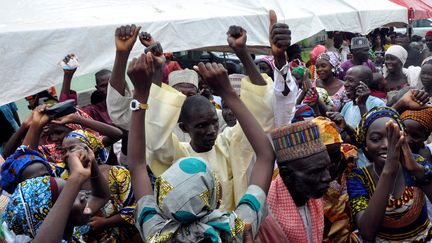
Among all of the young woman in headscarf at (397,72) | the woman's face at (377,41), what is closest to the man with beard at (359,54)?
the young woman in headscarf at (397,72)

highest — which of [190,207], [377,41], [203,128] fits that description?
[190,207]

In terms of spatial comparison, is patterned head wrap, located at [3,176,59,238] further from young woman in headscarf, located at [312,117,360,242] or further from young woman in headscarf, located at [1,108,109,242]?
young woman in headscarf, located at [312,117,360,242]

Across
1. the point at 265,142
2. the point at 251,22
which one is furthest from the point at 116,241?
the point at 251,22

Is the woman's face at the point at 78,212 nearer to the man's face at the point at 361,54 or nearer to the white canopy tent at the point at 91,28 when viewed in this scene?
the white canopy tent at the point at 91,28

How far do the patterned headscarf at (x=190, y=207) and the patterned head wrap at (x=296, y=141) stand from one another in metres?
0.61

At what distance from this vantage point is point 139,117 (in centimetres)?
278

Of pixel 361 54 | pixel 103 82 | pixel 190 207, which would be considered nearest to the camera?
pixel 190 207

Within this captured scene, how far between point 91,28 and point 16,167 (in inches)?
72.5

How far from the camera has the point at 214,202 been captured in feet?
7.64

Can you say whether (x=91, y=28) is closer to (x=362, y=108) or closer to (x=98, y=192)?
(x=98, y=192)

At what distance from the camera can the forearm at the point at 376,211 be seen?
A: 2957mm

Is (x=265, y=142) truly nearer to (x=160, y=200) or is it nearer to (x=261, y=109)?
(x=261, y=109)

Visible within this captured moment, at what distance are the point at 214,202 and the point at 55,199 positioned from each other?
81 cm

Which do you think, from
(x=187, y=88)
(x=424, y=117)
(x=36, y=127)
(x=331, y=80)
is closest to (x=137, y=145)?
(x=36, y=127)
